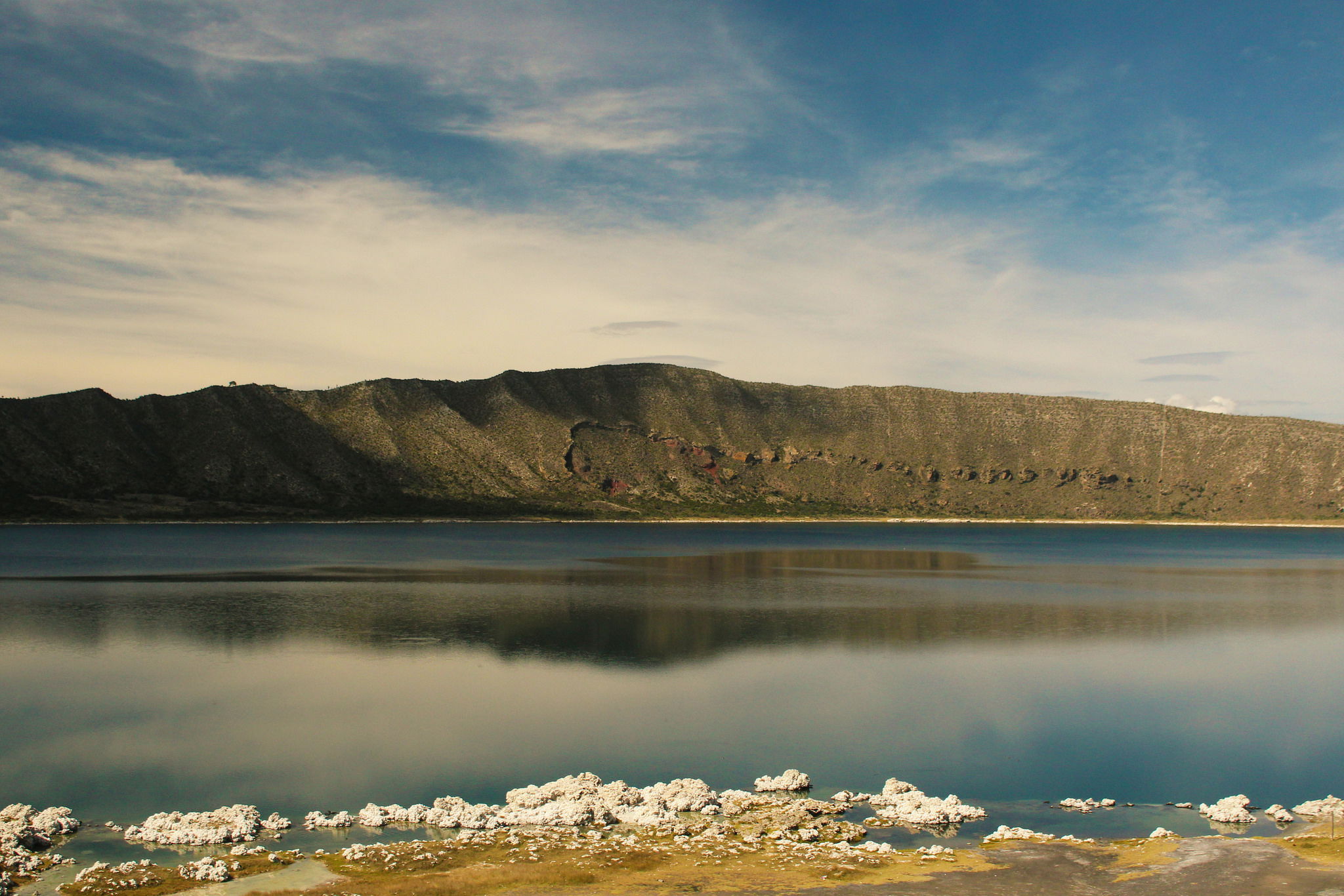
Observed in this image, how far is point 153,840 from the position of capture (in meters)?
18.1

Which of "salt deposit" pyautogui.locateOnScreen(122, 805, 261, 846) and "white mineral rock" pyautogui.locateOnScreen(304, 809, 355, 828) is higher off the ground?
"salt deposit" pyautogui.locateOnScreen(122, 805, 261, 846)

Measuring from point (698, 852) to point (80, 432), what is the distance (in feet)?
650

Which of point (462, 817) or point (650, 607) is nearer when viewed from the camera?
point (462, 817)

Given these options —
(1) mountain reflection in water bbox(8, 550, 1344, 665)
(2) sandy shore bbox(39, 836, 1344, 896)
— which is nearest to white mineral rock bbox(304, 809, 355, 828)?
(2) sandy shore bbox(39, 836, 1344, 896)

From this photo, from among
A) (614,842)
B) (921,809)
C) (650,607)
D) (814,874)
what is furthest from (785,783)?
(650,607)

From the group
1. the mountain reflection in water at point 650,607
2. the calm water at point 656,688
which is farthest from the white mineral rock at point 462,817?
the mountain reflection in water at point 650,607

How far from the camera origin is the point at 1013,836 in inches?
728

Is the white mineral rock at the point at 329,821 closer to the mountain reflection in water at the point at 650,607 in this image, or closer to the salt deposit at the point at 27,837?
the salt deposit at the point at 27,837

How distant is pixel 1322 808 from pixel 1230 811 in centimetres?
224

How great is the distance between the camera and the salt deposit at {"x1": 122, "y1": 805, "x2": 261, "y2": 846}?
59.4 ft

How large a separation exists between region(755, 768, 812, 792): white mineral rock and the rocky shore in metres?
0.04

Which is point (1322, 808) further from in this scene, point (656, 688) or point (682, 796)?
point (656, 688)

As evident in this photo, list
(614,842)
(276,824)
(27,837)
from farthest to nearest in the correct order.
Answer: (276,824)
(614,842)
(27,837)

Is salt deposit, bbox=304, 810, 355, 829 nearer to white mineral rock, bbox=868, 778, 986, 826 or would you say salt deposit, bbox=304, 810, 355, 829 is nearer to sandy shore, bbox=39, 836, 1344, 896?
sandy shore, bbox=39, 836, 1344, 896
